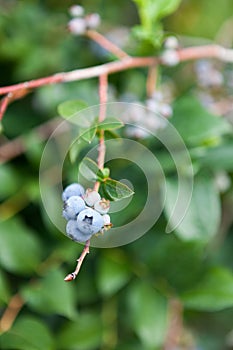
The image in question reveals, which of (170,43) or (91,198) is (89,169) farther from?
(170,43)

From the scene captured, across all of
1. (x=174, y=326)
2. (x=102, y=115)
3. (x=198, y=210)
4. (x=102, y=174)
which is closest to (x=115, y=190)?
(x=102, y=174)

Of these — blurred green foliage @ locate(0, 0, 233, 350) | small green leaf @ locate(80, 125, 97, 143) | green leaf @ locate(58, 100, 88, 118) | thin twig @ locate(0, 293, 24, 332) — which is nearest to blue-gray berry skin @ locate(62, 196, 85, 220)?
small green leaf @ locate(80, 125, 97, 143)

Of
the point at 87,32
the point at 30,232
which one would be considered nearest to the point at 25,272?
the point at 30,232

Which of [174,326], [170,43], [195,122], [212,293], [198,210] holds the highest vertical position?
[170,43]

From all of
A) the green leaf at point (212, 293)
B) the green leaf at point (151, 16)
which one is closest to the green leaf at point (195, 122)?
the green leaf at point (151, 16)

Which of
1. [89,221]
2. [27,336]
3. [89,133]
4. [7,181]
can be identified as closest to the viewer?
[89,221]

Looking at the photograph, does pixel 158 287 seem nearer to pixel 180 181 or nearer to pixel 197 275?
pixel 197 275

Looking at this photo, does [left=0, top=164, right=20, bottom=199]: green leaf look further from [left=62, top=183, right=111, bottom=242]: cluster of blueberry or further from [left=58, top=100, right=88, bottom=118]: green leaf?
[left=62, top=183, right=111, bottom=242]: cluster of blueberry

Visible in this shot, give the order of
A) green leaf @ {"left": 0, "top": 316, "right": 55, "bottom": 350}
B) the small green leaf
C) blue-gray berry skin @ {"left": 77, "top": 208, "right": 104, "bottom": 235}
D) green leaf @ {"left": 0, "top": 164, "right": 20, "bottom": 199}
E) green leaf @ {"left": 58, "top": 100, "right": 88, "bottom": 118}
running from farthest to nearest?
green leaf @ {"left": 0, "top": 164, "right": 20, "bottom": 199} → green leaf @ {"left": 0, "top": 316, "right": 55, "bottom": 350} → green leaf @ {"left": 58, "top": 100, "right": 88, "bottom": 118} → the small green leaf → blue-gray berry skin @ {"left": 77, "top": 208, "right": 104, "bottom": 235}
